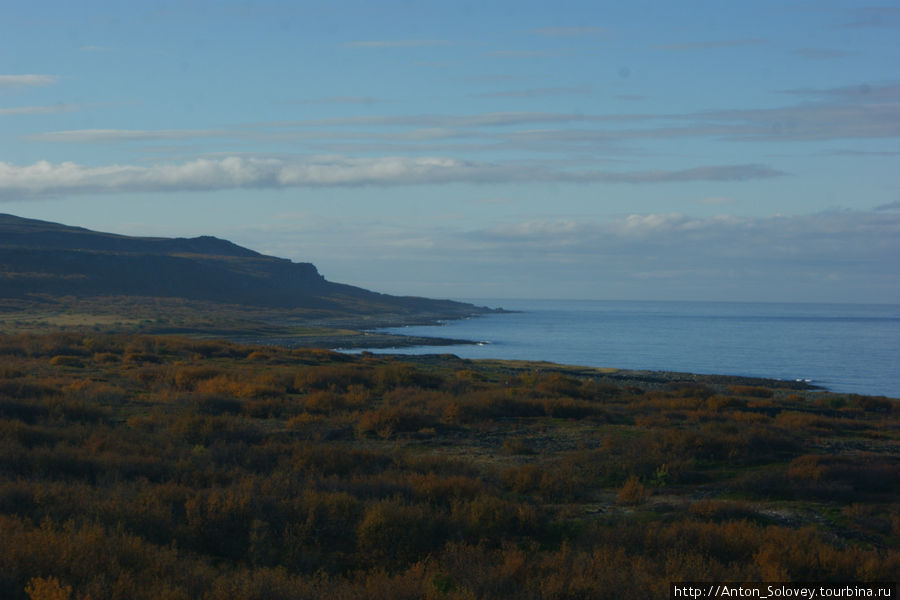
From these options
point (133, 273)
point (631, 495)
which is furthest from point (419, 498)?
point (133, 273)

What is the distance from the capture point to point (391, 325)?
423 feet

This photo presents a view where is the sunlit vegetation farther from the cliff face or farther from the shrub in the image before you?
the cliff face

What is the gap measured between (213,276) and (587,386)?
478 ft

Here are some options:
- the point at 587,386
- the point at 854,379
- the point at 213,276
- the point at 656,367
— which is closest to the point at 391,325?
the point at 213,276

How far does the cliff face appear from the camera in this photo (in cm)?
12369

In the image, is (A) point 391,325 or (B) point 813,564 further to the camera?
(A) point 391,325

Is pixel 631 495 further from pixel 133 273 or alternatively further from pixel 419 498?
pixel 133 273

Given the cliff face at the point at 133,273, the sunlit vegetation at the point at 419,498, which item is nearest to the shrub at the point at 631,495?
the sunlit vegetation at the point at 419,498

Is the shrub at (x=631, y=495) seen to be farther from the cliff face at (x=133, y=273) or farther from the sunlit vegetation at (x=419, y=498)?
the cliff face at (x=133, y=273)

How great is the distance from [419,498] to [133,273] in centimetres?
15007

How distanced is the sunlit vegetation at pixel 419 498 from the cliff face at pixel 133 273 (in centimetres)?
10983

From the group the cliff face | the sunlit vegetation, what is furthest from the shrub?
the cliff face

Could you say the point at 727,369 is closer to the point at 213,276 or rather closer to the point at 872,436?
the point at 872,436

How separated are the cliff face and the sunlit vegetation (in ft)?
360
